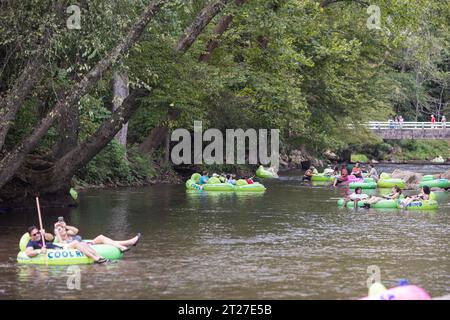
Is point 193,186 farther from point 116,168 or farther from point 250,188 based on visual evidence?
point 116,168

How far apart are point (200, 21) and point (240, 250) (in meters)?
9.04

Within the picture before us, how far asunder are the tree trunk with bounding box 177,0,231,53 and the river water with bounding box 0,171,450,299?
209 inches

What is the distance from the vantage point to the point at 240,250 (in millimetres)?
21297

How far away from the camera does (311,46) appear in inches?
1681

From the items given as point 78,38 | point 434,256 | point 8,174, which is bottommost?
point 434,256

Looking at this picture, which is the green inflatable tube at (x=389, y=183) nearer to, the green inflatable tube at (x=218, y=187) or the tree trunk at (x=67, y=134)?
the green inflatable tube at (x=218, y=187)

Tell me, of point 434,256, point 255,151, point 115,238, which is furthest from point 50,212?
point 255,151

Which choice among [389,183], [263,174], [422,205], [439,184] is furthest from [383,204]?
[263,174]

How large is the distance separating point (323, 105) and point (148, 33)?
25.1 m

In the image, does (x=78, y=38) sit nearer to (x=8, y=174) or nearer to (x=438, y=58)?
(x=8, y=174)

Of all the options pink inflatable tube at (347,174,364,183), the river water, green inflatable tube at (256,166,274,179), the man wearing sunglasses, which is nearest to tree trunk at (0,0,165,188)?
the river water

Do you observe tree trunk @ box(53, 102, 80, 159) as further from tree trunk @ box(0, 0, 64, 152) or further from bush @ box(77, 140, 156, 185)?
bush @ box(77, 140, 156, 185)

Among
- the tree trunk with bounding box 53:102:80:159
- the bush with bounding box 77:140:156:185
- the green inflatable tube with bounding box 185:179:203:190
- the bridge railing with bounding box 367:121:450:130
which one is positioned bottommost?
the green inflatable tube with bounding box 185:179:203:190

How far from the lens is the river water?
16562mm
